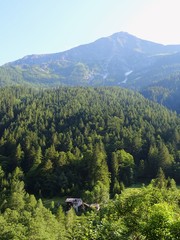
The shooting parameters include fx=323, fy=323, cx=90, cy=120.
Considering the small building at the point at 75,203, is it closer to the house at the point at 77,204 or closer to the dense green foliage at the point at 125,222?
the house at the point at 77,204

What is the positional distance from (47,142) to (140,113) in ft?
198

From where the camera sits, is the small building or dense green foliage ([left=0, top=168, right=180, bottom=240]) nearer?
dense green foliage ([left=0, top=168, right=180, bottom=240])

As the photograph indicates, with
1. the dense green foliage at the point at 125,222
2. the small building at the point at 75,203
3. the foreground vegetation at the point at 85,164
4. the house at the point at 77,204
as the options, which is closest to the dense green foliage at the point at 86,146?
the foreground vegetation at the point at 85,164

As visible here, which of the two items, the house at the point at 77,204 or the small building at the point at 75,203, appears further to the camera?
the small building at the point at 75,203

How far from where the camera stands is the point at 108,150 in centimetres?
12888

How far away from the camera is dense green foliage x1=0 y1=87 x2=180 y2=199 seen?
10644cm

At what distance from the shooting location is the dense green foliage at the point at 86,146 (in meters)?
106

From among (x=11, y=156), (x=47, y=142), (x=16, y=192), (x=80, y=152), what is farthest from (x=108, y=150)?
(x=16, y=192)

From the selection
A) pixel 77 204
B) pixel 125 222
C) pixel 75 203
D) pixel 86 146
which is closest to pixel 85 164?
pixel 86 146

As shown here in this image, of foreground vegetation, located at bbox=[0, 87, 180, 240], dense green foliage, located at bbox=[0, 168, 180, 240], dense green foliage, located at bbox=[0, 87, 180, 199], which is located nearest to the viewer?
dense green foliage, located at bbox=[0, 168, 180, 240]

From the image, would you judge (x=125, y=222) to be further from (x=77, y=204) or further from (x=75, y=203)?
(x=75, y=203)

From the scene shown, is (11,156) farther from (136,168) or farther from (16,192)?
(136,168)

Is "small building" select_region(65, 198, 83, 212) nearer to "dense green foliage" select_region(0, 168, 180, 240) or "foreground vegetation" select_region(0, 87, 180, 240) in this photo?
"foreground vegetation" select_region(0, 87, 180, 240)

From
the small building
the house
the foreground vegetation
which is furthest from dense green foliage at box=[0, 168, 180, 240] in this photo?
the small building
